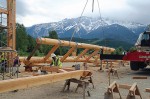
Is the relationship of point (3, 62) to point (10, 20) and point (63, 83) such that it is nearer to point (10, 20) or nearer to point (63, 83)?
point (10, 20)

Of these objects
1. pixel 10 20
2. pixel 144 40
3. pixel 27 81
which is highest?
pixel 10 20

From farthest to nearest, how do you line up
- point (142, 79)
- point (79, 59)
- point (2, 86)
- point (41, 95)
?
point (79, 59) < point (142, 79) < point (41, 95) < point (2, 86)

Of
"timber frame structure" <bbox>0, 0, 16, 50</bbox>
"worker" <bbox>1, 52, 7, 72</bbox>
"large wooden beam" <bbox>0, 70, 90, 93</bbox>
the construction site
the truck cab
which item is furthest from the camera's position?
"timber frame structure" <bbox>0, 0, 16, 50</bbox>

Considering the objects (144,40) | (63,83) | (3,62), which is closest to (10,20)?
(3,62)

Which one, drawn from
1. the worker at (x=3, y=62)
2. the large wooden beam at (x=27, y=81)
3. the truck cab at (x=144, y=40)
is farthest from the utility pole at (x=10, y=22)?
the large wooden beam at (x=27, y=81)

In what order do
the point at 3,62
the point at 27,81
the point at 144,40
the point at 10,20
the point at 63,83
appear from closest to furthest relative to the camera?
the point at 27,81, the point at 63,83, the point at 3,62, the point at 144,40, the point at 10,20

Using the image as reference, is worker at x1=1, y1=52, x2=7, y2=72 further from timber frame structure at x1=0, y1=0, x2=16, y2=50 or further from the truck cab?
the truck cab

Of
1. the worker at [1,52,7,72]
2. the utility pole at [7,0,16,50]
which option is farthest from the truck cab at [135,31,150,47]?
the worker at [1,52,7,72]

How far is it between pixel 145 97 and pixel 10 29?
1262cm

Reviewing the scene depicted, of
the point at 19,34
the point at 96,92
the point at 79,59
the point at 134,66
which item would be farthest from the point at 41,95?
the point at 19,34

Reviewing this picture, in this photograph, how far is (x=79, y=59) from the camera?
949 inches

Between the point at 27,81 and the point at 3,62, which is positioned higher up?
the point at 3,62

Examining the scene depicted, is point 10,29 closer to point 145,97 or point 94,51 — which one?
point 94,51

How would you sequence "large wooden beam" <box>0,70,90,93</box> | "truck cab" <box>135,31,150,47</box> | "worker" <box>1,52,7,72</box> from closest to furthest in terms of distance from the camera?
"large wooden beam" <box>0,70,90,93</box>
"worker" <box>1,52,7,72</box>
"truck cab" <box>135,31,150,47</box>
